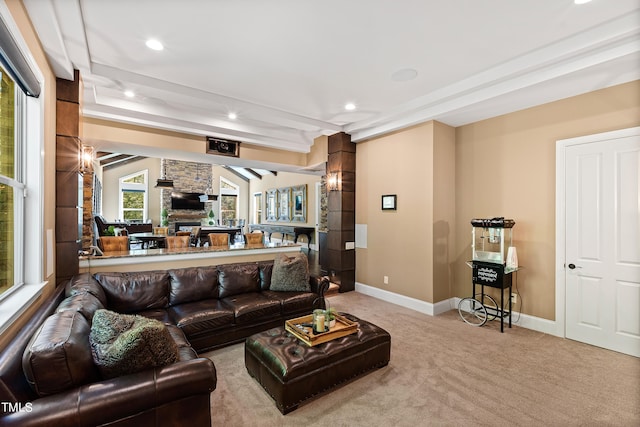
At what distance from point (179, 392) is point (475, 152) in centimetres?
464

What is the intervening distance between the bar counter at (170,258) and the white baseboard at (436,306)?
158 cm

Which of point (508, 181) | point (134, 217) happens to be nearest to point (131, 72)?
point (508, 181)

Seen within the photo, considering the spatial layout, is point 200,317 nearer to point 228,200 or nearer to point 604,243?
point 604,243

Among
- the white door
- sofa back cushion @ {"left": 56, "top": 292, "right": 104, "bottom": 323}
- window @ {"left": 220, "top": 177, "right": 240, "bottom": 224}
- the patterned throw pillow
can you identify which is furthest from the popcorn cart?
window @ {"left": 220, "top": 177, "right": 240, "bottom": 224}

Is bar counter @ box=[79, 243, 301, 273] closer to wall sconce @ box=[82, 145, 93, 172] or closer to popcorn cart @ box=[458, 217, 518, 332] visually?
wall sconce @ box=[82, 145, 93, 172]

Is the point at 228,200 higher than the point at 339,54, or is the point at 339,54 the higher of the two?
the point at 339,54

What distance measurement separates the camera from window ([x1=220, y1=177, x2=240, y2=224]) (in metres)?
14.2

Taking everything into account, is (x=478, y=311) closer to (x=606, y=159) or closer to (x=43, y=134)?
(x=606, y=159)

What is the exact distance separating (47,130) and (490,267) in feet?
16.6

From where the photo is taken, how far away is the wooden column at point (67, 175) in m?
2.95

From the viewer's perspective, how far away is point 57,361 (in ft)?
4.50

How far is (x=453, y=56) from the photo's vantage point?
297 cm

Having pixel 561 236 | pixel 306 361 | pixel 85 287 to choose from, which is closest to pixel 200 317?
pixel 85 287

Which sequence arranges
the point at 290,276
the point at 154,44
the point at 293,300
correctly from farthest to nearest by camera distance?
the point at 290,276 → the point at 293,300 → the point at 154,44
